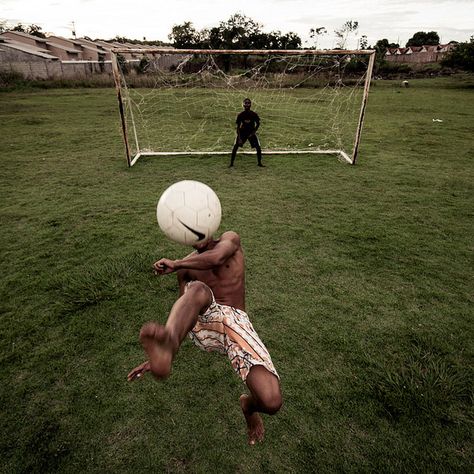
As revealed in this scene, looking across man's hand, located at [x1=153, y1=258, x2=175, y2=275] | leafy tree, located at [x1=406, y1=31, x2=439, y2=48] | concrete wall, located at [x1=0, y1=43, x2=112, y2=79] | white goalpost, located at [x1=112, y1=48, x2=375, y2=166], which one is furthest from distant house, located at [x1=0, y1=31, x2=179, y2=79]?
leafy tree, located at [x1=406, y1=31, x2=439, y2=48]

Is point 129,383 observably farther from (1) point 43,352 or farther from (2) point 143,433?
(1) point 43,352

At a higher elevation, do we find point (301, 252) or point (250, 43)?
point (250, 43)

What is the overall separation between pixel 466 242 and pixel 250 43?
5507 centimetres

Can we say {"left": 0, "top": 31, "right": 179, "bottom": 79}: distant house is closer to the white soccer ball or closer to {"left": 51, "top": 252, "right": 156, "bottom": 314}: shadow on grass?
{"left": 51, "top": 252, "right": 156, "bottom": 314}: shadow on grass

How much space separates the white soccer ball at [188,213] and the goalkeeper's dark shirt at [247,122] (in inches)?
248

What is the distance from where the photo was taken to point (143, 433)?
2.46 meters

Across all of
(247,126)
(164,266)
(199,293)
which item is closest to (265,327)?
(199,293)

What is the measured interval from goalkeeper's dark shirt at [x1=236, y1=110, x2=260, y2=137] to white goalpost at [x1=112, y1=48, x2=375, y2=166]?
137 centimetres

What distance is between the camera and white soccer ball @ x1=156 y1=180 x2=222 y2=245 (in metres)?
2.32

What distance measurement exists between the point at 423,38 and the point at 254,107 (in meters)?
101

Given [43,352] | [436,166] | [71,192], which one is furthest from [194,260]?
[436,166]

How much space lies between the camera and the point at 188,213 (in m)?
2.32

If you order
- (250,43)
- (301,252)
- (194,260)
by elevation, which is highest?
(250,43)

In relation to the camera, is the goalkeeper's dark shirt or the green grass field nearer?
the green grass field
